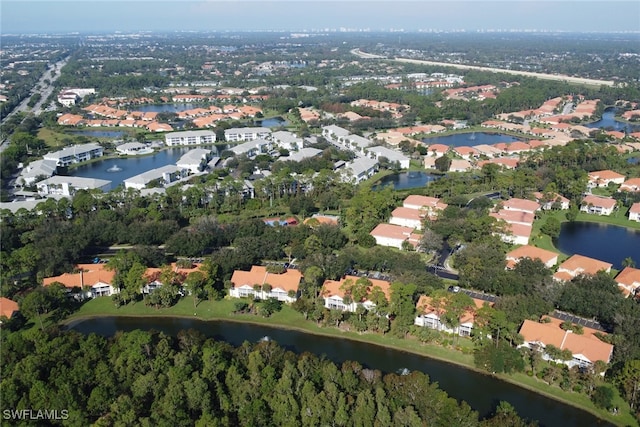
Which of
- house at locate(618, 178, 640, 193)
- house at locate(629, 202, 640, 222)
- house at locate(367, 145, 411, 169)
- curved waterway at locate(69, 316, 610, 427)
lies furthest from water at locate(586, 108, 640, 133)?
curved waterway at locate(69, 316, 610, 427)

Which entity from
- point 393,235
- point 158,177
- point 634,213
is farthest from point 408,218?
point 158,177

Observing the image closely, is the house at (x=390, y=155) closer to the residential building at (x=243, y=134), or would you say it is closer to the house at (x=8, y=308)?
the residential building at (x=243, y=134)

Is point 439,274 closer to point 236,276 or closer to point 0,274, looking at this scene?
point 236,276

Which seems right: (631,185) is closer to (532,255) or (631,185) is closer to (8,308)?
(532,255)

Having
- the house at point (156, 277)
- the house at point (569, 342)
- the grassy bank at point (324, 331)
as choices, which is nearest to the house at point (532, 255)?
the house at point (569, 342)

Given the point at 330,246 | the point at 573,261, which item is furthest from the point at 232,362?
the point at 573,261

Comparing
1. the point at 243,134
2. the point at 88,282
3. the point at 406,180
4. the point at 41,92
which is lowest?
the point at 406,180
